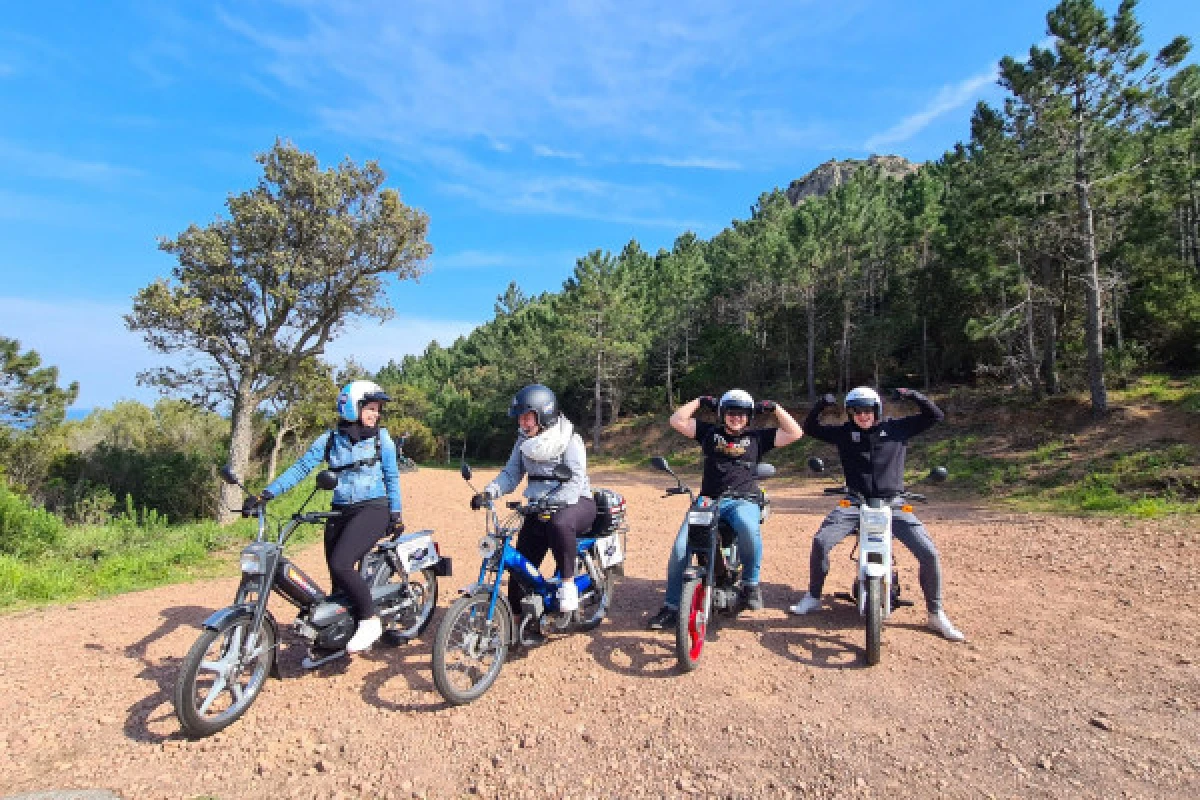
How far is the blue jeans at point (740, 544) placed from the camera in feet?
15.1

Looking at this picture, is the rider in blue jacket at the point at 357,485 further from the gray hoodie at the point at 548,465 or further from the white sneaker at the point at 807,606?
the white sneaker at the point at 807,606

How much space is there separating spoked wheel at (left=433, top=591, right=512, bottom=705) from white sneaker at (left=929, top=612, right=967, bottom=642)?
131 inches

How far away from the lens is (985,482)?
1355 centimetres

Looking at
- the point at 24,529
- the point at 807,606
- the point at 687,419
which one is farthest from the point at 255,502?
the point at 24,529

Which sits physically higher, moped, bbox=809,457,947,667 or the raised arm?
the raised arm

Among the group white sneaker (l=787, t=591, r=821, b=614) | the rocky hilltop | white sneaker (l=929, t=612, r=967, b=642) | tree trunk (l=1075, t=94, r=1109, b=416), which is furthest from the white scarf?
the rocky hilltop

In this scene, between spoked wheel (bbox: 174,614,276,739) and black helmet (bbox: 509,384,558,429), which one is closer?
spoked wheel (bbox: 174,614,276,739)

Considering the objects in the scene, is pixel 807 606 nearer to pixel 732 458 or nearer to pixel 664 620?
pixel 664 620

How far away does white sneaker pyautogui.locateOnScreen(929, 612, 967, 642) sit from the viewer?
453cm

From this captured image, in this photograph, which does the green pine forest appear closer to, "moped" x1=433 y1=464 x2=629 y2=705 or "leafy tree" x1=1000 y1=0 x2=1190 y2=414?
"leafy tree" x1=1000 y1=0 x2=1190 y2=414

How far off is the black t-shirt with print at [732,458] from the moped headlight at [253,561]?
10.4 ft

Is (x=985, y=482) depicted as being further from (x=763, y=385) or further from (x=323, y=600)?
(x=763, y=385)

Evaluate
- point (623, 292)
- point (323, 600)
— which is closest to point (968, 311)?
point (623, 292)

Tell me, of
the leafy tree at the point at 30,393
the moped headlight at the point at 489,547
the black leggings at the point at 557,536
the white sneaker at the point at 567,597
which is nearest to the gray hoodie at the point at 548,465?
the black leggings at the point at 557,536
